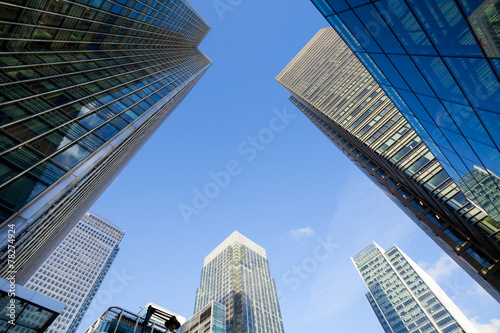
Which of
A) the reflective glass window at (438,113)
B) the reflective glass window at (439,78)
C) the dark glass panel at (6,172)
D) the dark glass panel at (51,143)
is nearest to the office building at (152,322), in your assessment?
the dark glass panel at (51,143)

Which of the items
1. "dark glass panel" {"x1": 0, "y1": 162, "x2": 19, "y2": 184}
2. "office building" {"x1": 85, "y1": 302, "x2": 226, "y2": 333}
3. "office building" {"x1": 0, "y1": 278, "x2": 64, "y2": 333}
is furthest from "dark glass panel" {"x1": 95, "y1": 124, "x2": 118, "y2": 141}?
"office building" {"x1": 85, "y1": 302, "x2": 226, "y2": 333}

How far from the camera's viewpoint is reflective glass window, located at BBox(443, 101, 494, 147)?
1053 centimetres

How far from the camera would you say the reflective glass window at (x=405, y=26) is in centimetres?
932

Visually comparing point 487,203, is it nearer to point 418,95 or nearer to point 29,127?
point 418,95

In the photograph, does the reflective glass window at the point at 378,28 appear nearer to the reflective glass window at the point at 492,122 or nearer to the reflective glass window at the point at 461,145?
the reflective glass window at the point at 492,122

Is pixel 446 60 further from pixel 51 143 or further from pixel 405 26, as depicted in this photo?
pixel 51 143

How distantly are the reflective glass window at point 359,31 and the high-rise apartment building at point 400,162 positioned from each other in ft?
46.0

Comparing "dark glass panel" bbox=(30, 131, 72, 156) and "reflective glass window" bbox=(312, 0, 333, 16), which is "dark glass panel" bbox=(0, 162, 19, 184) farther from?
"reflective glass window" bbox=(312, 0, 333, 16)

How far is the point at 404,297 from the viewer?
4884 inches

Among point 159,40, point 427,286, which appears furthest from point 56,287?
point 427,286

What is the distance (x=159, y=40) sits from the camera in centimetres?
5297

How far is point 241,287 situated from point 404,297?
83059 millimetres

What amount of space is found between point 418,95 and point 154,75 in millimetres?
37716

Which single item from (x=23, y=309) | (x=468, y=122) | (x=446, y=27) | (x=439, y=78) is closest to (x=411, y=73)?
(x=439, y=78)
